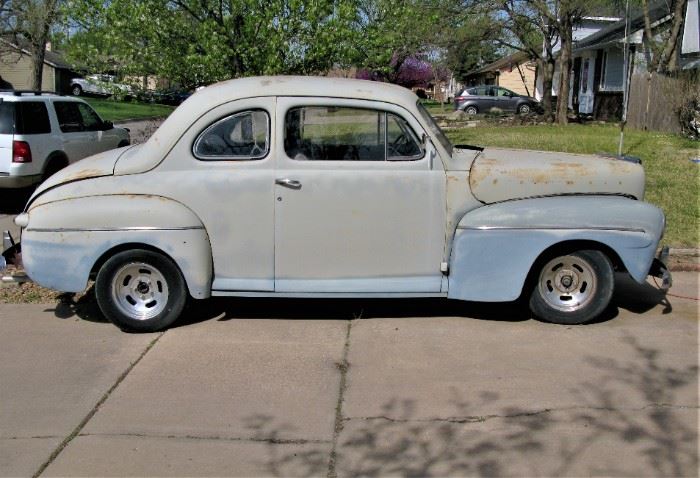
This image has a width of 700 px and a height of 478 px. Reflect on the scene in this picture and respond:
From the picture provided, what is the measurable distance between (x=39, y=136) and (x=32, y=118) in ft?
0.88

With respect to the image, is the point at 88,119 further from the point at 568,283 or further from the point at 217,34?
the point at 568,283

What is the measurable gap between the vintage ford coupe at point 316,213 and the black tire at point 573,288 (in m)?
0.02

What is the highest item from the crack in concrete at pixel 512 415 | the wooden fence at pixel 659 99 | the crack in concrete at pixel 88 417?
the wooden fence at pixel 659 99

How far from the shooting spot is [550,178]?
217 inches

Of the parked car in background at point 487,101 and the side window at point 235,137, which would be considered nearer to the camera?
the side window at point 235,137

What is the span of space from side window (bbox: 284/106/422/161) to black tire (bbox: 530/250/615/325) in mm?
1400

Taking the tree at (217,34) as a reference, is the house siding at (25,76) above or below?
above

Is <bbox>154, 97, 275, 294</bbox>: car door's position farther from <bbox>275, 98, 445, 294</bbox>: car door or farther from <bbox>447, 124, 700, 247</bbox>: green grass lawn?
<bbox>447, 124, 700, 247</bbox>: green grass lawn

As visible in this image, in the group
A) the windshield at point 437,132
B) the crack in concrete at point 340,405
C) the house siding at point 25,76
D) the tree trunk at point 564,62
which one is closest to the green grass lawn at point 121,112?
the house siding at point 25,76

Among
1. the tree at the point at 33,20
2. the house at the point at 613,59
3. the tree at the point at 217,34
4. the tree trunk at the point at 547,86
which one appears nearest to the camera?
the tree at the point at 217,34

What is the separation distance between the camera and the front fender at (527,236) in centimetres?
538

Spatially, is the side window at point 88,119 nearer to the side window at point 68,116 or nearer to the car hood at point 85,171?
the side window at point 68,116

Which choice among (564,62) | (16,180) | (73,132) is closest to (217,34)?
(73,132)

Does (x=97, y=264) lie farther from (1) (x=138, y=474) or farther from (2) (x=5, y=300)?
(1) (x=138, y=474)
